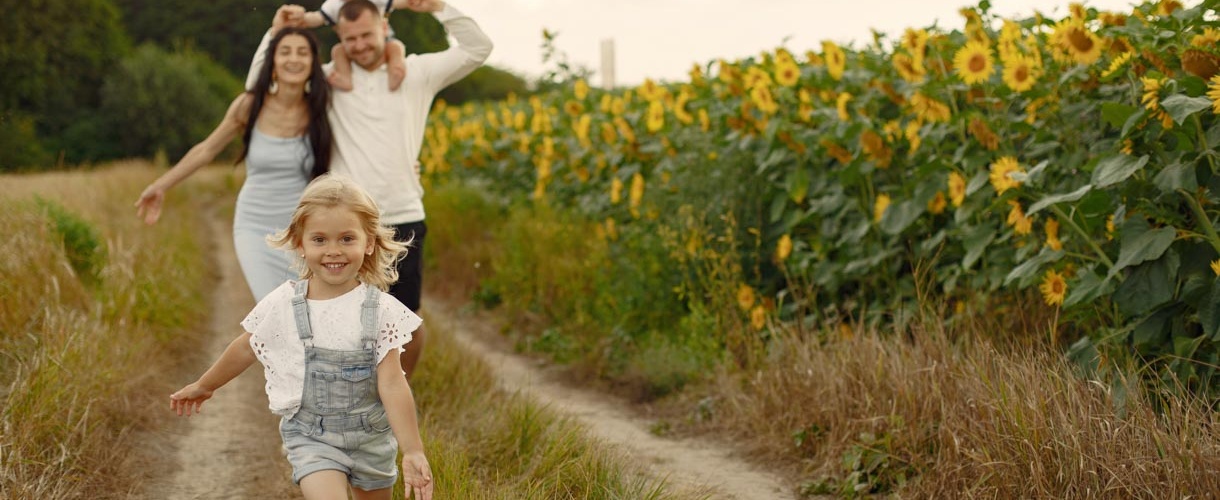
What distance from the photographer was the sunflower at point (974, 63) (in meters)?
4.76

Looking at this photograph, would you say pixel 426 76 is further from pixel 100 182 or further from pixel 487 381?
pixel 100 182

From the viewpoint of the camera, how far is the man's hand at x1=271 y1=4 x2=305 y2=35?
4.53m

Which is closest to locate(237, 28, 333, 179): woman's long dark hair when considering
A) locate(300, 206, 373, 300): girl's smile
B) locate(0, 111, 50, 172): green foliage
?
locate(300, 206, 373, 300): girl's smile

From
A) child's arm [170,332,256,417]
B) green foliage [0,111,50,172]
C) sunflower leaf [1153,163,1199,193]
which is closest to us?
child's arm [170,332,256,417]

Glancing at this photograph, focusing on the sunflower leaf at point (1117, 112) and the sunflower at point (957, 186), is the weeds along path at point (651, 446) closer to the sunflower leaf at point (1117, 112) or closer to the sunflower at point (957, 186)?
the sunflower at point (957, 186)

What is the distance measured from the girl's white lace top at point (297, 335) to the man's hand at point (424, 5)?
6.82 feet

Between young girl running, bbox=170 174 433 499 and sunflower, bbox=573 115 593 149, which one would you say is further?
sunflower, bbox=573 115 593 149

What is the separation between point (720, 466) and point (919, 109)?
5.84 feet

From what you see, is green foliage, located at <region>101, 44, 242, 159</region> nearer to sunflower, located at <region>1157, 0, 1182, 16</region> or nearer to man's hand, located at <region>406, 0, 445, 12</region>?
man's hand, located at <region>406, 0, 445, 12</region>

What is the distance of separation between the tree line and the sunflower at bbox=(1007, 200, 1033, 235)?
10.6 metres

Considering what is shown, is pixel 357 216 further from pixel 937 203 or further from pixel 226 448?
pixel 937 203

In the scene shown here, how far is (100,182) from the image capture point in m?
12.5

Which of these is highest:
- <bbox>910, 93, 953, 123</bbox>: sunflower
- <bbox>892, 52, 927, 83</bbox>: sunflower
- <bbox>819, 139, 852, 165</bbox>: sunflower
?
<bbox>892, 52, 927, 83</bbox>: sunflower

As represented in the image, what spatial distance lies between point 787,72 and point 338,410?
383 centimetres
